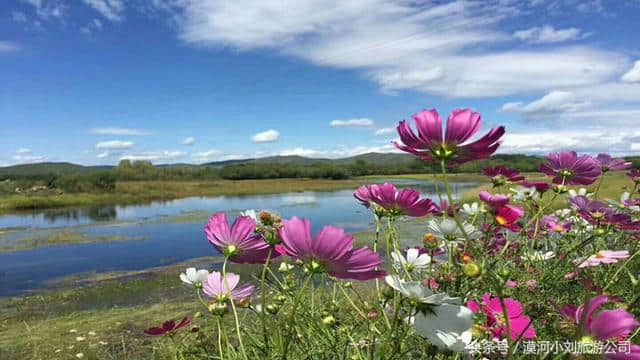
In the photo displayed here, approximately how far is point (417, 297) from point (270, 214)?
1.00 ft

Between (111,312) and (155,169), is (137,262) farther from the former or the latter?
(155,169)

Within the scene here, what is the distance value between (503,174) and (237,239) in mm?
645

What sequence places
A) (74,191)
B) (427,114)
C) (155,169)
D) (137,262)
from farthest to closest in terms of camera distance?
(155,169) < (74,191) < (137,262) < (427,114)

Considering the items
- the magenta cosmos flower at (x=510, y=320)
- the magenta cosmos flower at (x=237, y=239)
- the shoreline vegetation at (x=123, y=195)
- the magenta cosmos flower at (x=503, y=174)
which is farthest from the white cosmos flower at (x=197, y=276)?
the shoreline vegetation at (x=123, y=195)

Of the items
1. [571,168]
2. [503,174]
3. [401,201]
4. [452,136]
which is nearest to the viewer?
[452,136]

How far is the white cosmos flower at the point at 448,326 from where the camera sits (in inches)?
19.2

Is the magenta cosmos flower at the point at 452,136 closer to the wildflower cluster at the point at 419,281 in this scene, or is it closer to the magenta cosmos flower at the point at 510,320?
the wildflower cluster at the point at 419,281

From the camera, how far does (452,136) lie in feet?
1.79

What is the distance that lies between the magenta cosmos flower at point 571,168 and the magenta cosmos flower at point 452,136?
42 centimetres

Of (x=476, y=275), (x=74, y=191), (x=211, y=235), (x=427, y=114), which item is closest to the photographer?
(x=476, y=275)

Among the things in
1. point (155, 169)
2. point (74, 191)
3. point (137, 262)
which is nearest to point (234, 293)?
point (137, 262)

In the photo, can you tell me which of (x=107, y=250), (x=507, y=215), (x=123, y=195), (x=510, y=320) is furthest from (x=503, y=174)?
(x=123, y=195)

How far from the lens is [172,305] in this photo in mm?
5680

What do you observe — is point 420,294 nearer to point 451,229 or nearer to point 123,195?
point 451,229
